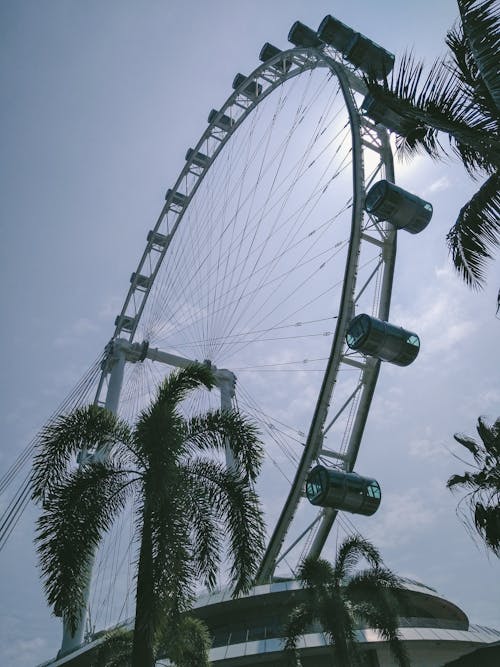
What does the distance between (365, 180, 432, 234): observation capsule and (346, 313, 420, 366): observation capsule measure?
15.8ft

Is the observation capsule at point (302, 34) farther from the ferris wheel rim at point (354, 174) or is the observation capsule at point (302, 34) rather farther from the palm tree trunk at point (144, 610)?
the palm tree trunk at point (144, 610)

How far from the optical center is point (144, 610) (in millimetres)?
10859

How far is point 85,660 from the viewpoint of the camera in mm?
28375

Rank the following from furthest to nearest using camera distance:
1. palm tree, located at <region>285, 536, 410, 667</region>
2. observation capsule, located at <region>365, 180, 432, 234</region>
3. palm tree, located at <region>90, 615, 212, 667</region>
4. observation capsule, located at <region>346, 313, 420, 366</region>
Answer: observation capsule, located at <region>365, 180, 432, 234</region> < observation capsule, located at <region>346, 313, 420, 366</region> < palm tree, located at <region>285, 536, 410, 667</region> < palm tree, located at <region>90, 615, 212, 667</region>

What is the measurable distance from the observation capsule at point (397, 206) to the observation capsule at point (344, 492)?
468 inches

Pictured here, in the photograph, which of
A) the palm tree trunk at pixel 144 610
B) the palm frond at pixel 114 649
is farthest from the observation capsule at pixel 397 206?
the palm frond at pixel 114 649

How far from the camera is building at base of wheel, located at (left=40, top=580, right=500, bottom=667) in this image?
82.5ft

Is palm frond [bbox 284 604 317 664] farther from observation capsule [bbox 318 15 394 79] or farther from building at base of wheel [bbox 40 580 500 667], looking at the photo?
observation capsule [bbox 318 15 394 79]

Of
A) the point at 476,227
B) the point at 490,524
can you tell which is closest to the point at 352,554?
the point at 490,524

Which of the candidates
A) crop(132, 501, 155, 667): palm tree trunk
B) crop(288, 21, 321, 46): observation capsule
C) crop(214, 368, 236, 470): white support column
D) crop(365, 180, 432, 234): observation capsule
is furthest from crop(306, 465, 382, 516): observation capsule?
crop(288, 21, 321, 46): observation capsule

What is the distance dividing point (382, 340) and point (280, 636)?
43.2 ft

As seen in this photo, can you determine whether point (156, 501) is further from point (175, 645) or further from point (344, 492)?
point (344, 492)

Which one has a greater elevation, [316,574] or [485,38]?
[485,38]

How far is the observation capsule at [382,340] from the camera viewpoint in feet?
83.8
